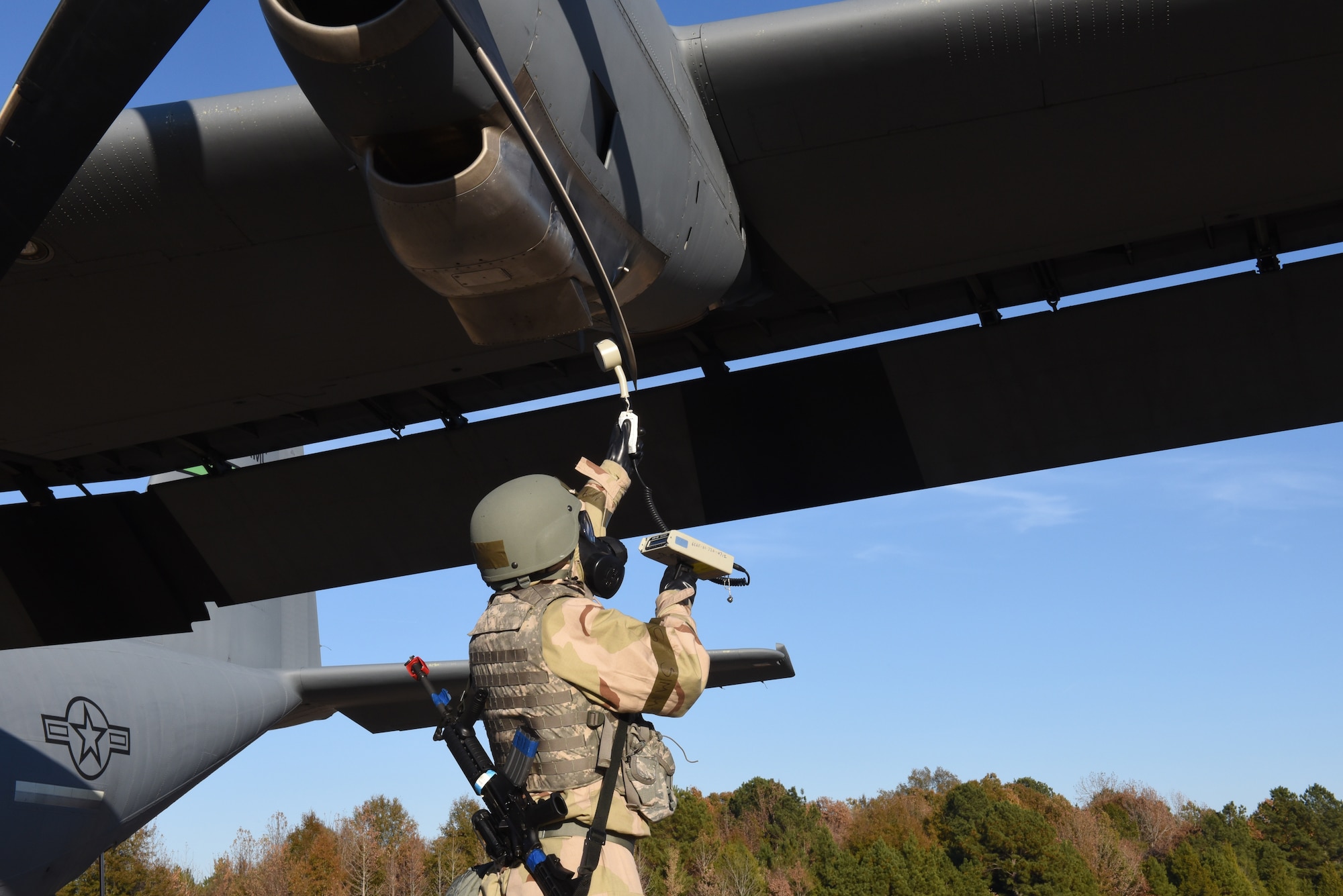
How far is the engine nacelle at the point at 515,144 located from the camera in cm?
289

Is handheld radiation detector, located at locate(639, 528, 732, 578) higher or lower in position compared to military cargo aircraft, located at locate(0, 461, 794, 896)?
lower

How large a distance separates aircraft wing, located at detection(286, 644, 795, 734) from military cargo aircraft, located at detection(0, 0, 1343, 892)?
22.6 feet

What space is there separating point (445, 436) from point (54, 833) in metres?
10.4

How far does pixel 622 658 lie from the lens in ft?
11.0

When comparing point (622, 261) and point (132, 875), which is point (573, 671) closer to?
point (622, 261)

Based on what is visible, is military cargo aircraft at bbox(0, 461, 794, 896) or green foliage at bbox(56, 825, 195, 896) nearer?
military cargo aircraft at bbox(0, 461, 794, 896)

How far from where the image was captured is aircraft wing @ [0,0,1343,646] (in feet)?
14.0

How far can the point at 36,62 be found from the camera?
2.96 m

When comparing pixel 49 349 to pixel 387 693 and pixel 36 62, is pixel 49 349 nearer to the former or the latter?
pixel 36 62

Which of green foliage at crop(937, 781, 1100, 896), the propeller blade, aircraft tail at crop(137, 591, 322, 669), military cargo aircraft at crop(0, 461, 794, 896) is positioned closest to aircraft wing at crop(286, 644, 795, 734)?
military cargo aircraft at crop(0, 461, 794, 896)

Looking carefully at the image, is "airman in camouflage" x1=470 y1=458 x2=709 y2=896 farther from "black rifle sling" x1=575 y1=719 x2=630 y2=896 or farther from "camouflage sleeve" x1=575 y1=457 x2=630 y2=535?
"camouflage sleeve" x1=575 y1=457 x2=630 y2=535

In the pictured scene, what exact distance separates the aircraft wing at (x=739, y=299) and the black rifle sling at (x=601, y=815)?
1670mm

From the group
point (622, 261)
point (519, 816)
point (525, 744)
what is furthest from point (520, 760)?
point (622, 261)

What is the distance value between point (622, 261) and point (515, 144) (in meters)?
0.90
